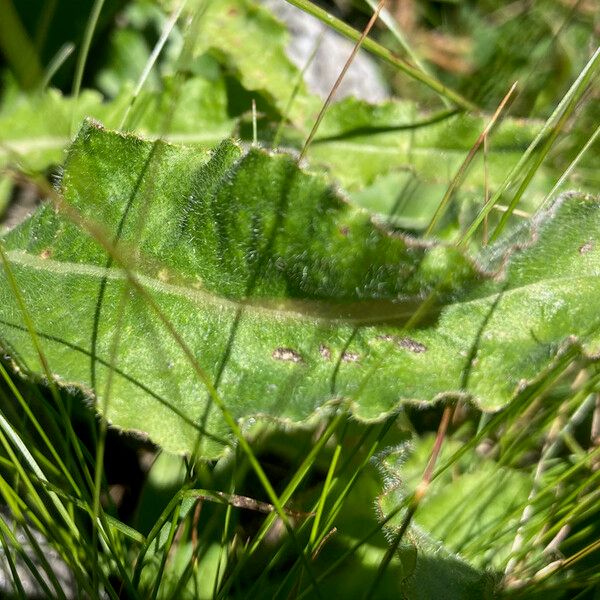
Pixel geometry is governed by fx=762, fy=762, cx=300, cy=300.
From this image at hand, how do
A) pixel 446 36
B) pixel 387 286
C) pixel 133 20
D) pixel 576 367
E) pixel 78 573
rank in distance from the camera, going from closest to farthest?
pixel 78 573 → pixel 387 286 → pixel 576 367 → pixel 133 20 → pixel 446 36

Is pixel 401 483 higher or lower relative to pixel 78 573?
higher

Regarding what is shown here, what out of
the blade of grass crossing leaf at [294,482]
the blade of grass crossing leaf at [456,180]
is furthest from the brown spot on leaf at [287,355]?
the blade of grass crossing leaf at [456,180]

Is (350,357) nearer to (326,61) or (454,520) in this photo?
(454,520)

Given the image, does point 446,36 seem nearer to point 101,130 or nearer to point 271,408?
point 101,130

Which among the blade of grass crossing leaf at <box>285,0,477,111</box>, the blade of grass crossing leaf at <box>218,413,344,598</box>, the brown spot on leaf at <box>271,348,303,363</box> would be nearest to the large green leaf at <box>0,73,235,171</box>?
the blade of grass crossing leaf at <box>285,0,477,111</box>

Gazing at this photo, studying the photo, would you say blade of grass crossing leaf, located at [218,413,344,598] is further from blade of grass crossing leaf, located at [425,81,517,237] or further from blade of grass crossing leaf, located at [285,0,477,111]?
blade of grass crossing leaf, located at [285,0,477,111]

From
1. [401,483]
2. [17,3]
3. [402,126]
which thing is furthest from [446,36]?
[401,483]

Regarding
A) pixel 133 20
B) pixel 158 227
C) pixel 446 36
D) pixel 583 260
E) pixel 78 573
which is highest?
pixel 446 36

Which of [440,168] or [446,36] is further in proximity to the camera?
[446,36]
